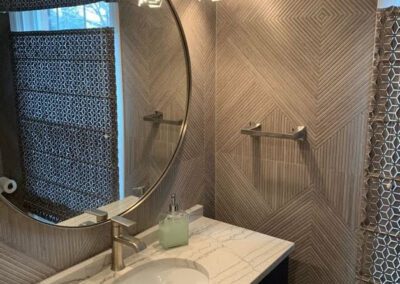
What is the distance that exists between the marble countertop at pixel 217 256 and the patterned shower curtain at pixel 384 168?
1.04 ft

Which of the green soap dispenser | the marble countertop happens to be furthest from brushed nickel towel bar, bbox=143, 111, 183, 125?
the marble countertop

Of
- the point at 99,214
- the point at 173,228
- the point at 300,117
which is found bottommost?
the point at 173,228

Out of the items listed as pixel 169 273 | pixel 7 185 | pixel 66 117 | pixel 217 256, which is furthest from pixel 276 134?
pixel 7 185

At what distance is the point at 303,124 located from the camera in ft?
5.05

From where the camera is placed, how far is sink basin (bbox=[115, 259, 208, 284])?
4.38 ft

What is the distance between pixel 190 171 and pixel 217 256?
1.44ft

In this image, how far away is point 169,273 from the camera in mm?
1390

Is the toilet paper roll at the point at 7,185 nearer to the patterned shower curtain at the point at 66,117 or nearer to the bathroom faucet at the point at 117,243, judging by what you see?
the patterned shower curtain at the point at 66,117

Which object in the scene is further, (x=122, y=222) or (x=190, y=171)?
(x=190, y=171)

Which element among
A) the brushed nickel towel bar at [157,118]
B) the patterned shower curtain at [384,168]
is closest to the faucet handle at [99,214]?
the brushed nickel towel bar at [157,118]

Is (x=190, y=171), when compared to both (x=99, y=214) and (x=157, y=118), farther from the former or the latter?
(x=99, y=214)

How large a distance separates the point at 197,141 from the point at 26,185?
0.81m

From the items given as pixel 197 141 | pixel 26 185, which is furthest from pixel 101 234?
pixel 197 141

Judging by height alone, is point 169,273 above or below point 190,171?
below
